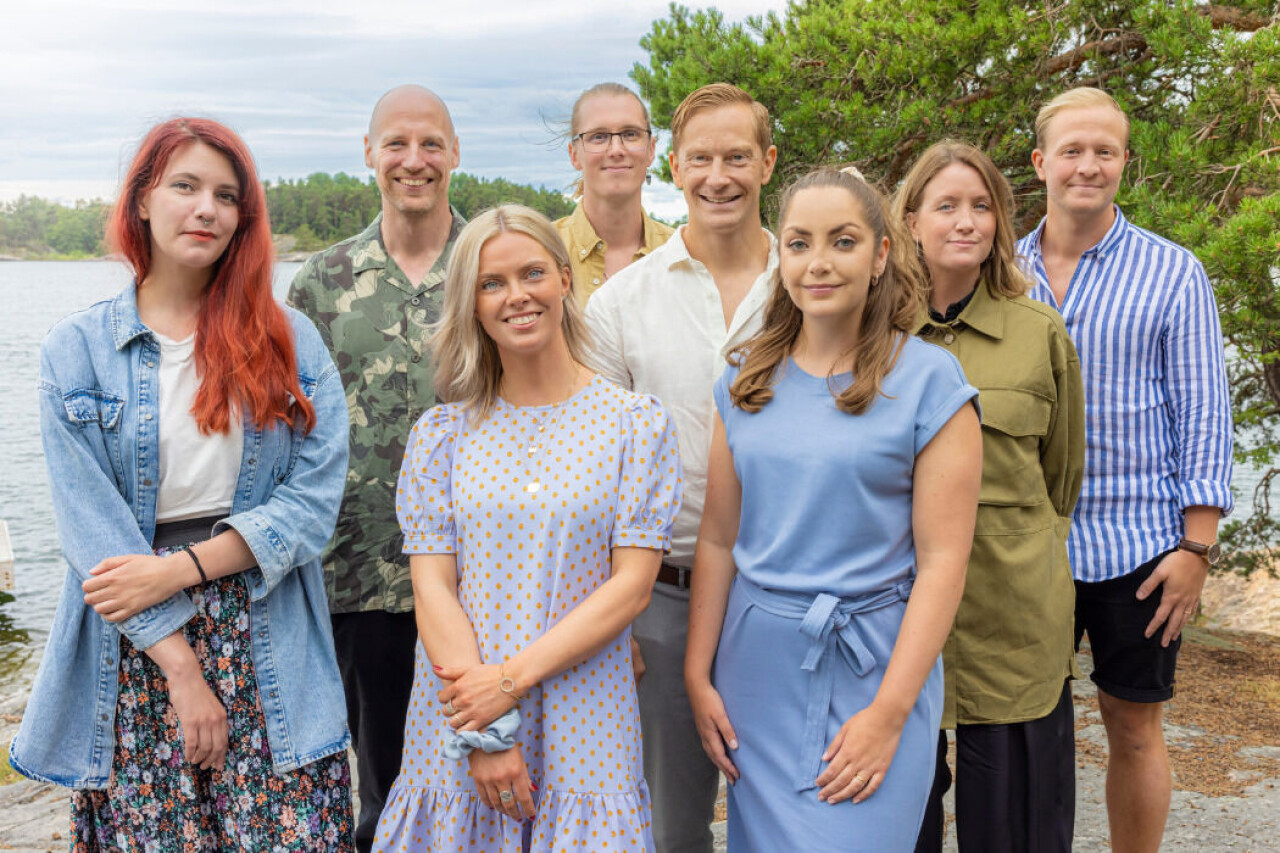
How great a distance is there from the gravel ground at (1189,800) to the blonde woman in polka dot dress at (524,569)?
1.69 meters

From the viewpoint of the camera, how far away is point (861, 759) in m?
2.13

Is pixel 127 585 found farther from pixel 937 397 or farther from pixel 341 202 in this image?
pixel 341 202

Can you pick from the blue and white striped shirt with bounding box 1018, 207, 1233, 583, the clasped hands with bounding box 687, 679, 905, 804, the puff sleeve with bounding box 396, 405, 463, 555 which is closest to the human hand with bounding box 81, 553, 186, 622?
the puff sleeve with bounding box 396, 405, 463, 555

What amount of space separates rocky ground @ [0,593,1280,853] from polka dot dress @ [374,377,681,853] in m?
1.78

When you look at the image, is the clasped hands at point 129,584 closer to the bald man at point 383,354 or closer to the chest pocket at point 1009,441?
the bald man at point 383,354

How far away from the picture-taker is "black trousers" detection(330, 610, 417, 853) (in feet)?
10.6

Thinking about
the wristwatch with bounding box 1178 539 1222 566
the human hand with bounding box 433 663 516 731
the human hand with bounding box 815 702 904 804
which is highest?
the wristwatch with bounding box 1178 539 1222 566

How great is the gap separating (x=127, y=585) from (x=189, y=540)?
181mm

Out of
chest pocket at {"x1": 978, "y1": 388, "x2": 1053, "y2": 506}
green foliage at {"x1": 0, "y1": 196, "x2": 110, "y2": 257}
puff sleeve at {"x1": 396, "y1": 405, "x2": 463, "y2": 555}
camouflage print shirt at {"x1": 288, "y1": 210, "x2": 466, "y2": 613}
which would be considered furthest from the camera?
green foliage at {"x1": 0, "y1": 196, "x2": 110, "y2": 257}

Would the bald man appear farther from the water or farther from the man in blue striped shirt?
the man in blue striped shirt

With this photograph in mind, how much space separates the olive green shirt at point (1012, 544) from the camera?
255 centimetres

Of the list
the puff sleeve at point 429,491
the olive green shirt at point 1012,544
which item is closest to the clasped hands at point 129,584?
the puff sleeve at point 429,491

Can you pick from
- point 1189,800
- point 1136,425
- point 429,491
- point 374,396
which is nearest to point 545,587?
point 429,491

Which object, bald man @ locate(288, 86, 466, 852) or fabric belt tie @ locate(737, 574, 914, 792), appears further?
bald man @ locate(288, 86, 466, 852)
